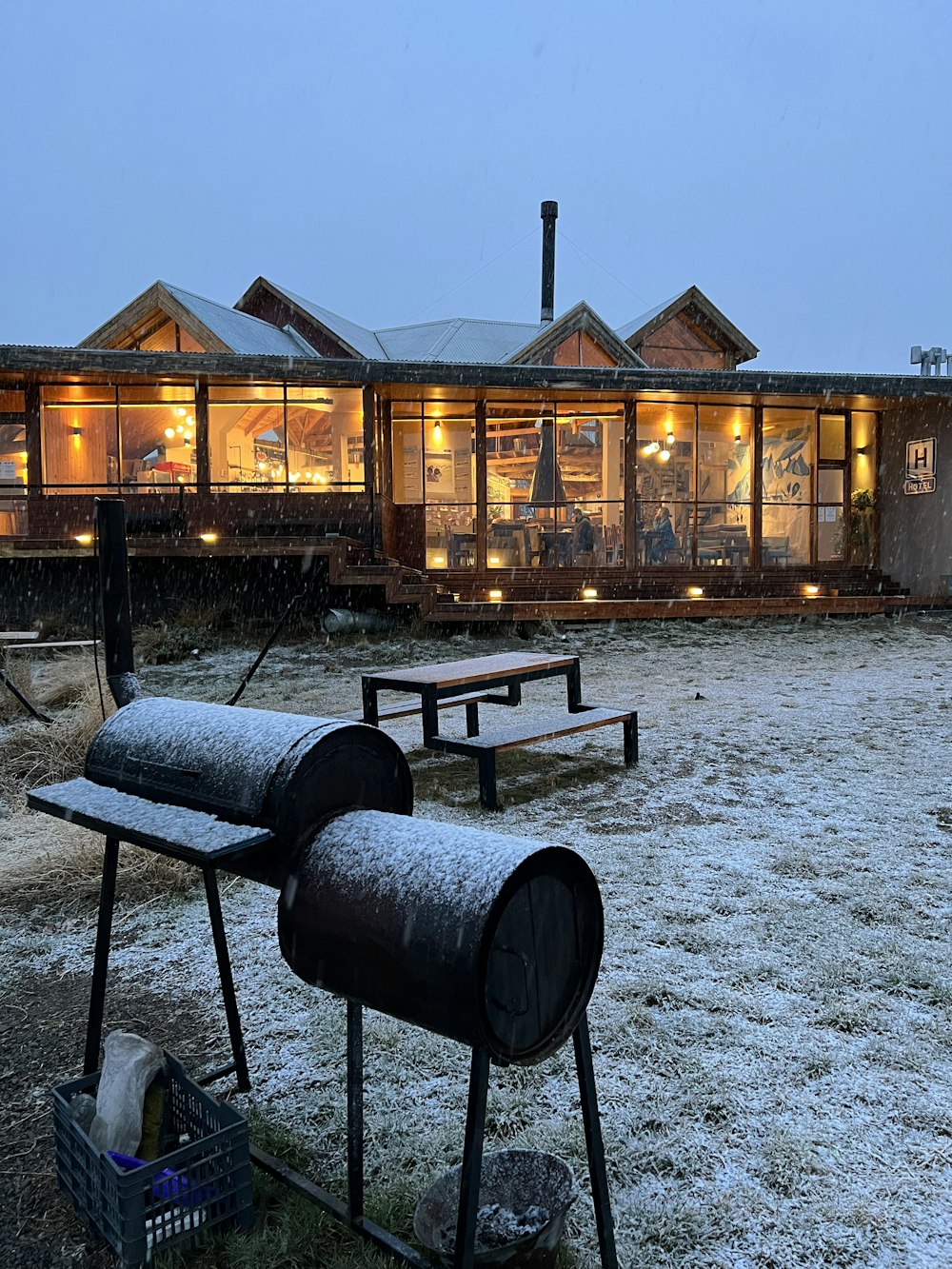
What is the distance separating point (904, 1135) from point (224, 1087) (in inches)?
76.6

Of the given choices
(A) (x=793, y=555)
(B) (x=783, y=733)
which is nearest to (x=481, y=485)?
(A) (x=793, y=555)

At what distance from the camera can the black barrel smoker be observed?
1.91 m

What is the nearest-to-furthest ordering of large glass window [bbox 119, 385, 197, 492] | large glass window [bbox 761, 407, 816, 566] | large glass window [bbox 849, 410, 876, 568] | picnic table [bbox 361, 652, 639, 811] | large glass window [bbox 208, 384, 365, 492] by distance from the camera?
picnic table [bbox 361, 652, 639, 811], large glass window [bbox 208, 384, 365, 492], large glass window [bbox 119, 385, 197, 492], large glass window [bbox 761, 407, 816, 566], large glass window [bbox 849, 410, 876, 568]

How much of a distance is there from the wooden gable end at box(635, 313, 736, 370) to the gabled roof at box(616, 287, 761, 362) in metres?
0.17

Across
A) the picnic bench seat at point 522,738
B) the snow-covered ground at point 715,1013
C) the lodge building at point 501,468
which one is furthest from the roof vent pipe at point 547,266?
Answer: the snow-covered ground at point 715,1013

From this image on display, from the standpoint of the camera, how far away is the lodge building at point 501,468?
1619 cm

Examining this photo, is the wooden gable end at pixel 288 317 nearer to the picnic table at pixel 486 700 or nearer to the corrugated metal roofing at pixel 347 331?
the corrugated metal roofing at pixel 347 331

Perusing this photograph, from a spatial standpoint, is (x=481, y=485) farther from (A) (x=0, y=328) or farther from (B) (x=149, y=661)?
(A) (x=0, y=328)

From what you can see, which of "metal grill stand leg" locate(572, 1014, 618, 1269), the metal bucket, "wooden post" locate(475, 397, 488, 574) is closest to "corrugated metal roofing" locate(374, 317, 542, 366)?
"wooden post" locate(475, 397, 488, 574)

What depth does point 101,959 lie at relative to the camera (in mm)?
2809

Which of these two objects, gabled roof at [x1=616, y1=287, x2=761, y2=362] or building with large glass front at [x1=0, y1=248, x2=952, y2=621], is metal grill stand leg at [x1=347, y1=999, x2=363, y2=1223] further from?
gabled roof at [x1=616, y1=287, x2=761, y2=362]

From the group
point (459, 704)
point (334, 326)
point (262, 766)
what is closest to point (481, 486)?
point (334, 326)

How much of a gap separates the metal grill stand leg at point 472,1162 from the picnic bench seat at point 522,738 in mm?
3759

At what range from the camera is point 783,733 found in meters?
7.79
